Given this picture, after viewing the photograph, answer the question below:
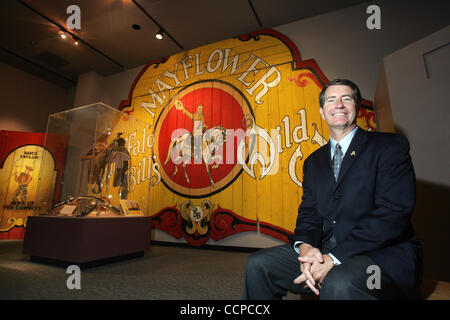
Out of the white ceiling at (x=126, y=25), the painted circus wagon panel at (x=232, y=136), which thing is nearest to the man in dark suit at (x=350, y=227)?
the painted circus wagon panel at (x=232, y=136)

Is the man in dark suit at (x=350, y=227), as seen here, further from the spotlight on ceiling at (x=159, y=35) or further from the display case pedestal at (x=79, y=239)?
the spotlight on ceiling at (x=159, y=35)

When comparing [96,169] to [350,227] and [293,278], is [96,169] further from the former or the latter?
[350,227]

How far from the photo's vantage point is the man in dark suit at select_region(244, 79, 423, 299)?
0.76 metres

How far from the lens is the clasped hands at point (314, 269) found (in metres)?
0.85

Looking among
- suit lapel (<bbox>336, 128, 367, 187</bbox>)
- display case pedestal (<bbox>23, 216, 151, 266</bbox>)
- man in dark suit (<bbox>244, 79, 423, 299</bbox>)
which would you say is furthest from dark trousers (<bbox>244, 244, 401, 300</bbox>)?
display case pedestal (<bbox>23, 216, 151, 266</bbox>)

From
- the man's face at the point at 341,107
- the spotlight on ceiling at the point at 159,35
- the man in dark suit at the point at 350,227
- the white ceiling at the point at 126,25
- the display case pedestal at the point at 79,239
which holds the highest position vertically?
the white ceiling at the point at 126,25

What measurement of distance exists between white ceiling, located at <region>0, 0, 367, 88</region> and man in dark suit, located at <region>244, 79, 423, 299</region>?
2759 mm

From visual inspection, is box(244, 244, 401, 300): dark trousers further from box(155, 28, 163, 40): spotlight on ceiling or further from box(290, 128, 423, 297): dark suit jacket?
box(155, 28, 163, 40): spotlight on ceiling

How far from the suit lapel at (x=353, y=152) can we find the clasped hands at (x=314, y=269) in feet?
1.15

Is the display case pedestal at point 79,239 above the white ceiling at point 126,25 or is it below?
below

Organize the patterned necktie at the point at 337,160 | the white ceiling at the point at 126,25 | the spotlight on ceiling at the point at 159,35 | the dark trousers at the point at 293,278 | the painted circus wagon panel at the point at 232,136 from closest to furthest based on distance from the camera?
the dark trousers at the point at 293,278, the patterned necktie at the point at 337,160, the painted circus wagon panel at the point at 232,136, the white ceiling at the point at 126,25, the spotlight on ceiling at the point at 159,35

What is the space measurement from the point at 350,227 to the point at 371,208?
4.8 inches

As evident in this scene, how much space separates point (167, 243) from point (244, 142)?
2053 mm

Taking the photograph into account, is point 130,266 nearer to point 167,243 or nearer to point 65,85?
point 167,243
